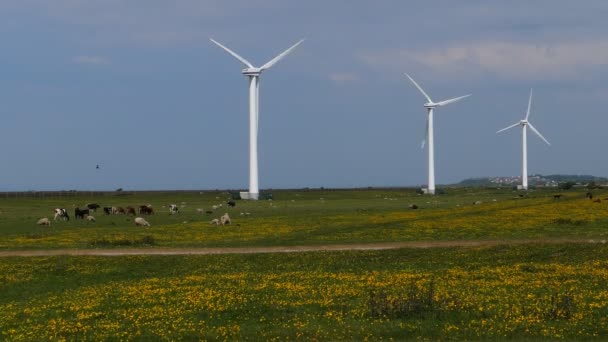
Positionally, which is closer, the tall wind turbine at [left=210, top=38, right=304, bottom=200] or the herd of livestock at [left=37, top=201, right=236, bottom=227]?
the herd of livestock at [left=37, top=201, right=236, bottom=227]

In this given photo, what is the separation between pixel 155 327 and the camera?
23.5m

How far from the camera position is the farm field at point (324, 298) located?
72.7 ft

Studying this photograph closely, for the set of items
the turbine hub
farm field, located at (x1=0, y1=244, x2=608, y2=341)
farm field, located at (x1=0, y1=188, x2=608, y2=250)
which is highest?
the turbine hub

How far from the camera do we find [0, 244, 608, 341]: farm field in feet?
72.7

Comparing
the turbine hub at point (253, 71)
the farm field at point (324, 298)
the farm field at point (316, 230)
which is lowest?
the farm field at point (324, 298)

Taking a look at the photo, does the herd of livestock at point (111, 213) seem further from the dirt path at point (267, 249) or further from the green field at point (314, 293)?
the dirt path at point (267, 249)

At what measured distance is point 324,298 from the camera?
87.2 feet

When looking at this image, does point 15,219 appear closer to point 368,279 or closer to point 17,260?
point 17,260

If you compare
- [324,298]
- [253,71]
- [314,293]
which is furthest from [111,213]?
[324,298]

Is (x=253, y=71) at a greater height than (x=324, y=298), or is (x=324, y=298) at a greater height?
(x=253, y=71)

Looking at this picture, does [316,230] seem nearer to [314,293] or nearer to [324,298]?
[314,293]

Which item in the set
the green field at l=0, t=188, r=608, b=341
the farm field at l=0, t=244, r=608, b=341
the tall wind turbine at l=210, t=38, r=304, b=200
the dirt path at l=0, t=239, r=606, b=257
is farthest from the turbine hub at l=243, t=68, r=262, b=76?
the farm field at l=0, t=244, r=608, b=341

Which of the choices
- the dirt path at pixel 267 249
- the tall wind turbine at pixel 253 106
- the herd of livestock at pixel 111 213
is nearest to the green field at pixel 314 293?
the dirt path at pixel 267 249

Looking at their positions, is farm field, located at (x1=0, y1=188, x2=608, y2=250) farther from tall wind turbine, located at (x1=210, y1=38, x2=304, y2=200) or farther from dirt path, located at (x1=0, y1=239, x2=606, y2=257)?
tall wind turbine, located at (x1=210, y1=38, x2=304, y2=200)
